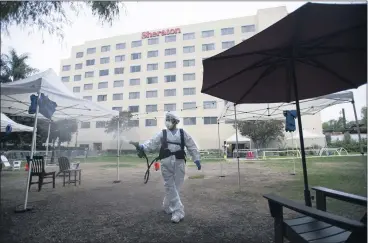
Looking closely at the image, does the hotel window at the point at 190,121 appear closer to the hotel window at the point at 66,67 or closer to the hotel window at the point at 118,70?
the hotel window at the point at 118,70

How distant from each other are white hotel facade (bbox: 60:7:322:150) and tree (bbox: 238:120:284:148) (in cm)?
525

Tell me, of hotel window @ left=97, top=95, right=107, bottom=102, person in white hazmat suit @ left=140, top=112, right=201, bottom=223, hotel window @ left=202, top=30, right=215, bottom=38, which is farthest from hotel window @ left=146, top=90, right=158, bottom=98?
person in white hazmat suit @ left=140, top=112, right=201, bottom=223

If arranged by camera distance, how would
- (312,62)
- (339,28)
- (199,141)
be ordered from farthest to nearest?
1. (199,141)
2. (312,62)
3. (339,28)

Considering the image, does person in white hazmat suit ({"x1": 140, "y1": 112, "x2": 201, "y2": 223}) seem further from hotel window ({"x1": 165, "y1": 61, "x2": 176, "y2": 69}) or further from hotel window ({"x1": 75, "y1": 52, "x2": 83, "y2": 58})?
hotel window ({"x1": 75, "y1": 52, "x2": 83, "y2": 58})

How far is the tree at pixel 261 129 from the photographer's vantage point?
25.9 metres

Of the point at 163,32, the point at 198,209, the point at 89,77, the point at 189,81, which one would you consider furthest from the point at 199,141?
the point at 198,209

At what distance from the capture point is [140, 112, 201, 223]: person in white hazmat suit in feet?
11.9

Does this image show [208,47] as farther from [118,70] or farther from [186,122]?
[118,70]

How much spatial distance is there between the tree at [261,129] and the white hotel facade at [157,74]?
525 centimetres

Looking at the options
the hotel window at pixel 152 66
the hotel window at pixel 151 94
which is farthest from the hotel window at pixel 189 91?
the hotel window at pixel 152 66

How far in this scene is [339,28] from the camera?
1.86m

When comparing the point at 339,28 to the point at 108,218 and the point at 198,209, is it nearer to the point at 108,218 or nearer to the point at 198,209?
the point at 198,209

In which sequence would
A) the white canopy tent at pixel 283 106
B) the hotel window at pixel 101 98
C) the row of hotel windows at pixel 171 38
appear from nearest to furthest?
the white canopy tent at pixel 283 106 → the row of hotel windows at pixel 171 38 → the hotel window at pixel 101 98

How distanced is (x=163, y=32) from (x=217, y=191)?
123 feet
